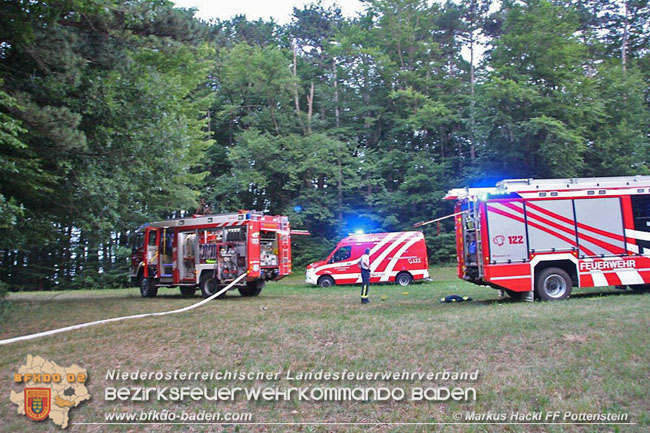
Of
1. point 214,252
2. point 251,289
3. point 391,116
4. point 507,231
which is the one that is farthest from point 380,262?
point 391,116

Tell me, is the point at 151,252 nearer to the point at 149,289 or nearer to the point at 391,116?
Result: the point at 149,289

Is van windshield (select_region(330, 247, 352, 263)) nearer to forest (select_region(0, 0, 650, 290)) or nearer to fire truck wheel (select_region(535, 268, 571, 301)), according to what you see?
forest (select_region(0, 0, 650, 290))

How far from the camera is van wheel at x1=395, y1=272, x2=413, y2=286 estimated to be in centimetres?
2409

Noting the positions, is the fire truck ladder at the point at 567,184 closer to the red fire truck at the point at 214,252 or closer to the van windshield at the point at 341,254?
the red fire truck at the point at 214,252

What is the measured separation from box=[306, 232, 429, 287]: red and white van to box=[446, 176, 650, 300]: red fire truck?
11.1 meters

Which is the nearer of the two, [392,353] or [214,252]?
[392,353]

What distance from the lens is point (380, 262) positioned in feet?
79.3

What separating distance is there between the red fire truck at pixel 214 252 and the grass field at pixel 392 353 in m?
5.50

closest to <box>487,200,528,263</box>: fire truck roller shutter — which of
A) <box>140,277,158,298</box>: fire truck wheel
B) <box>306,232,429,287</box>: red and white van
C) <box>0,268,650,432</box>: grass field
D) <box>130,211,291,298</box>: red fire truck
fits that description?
<box>0,268,650,432</box>: grass field

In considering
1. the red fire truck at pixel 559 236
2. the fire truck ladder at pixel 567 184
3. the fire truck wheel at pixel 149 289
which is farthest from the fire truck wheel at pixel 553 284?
the fire truck wheel at pixel 149 289

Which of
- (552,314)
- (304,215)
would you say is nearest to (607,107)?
(304,215)

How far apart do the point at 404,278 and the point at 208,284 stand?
34.8 ft

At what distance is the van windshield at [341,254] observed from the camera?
24797mm

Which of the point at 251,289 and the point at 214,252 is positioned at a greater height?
the point at 214,252
